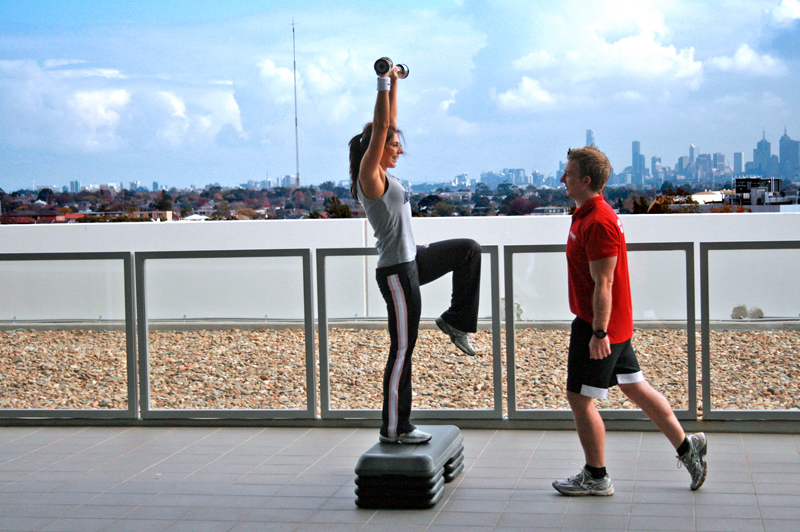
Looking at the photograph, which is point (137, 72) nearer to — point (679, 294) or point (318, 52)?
point (318, 52)

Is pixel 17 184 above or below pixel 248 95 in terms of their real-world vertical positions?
below

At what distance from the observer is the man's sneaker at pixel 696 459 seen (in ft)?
10.9

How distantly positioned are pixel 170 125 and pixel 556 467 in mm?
21994

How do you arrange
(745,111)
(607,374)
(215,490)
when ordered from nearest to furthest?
1. (607,374)
2. (215,490)
3. (745,111)

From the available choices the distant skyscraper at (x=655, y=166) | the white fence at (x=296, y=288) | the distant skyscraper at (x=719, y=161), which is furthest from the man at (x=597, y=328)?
the distant skyscraper at (x=719, y=161)

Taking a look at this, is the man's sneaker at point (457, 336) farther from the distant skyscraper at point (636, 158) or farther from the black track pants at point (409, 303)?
the distant skyscraper at point (636, 158)

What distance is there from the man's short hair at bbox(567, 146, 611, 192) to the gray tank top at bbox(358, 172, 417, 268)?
0.76 metres

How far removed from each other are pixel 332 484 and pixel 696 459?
5.54 feet

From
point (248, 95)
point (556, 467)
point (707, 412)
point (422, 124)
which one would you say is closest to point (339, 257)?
point (556, 467)

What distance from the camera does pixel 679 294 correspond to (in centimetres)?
449

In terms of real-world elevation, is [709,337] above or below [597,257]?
below

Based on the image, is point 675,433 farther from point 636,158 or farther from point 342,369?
point 636,158

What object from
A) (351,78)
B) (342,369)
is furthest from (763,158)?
(342,369)

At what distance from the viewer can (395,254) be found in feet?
11.0
